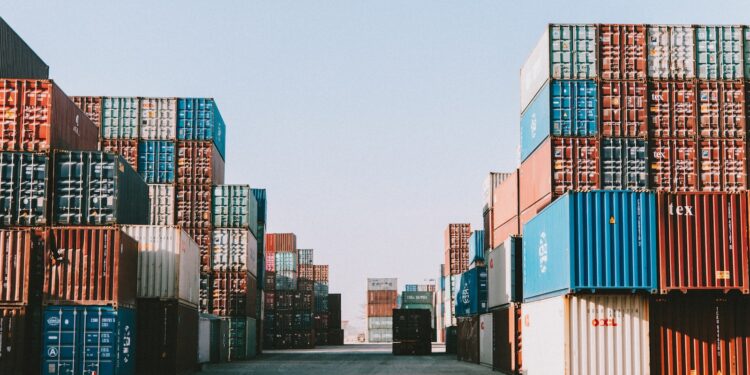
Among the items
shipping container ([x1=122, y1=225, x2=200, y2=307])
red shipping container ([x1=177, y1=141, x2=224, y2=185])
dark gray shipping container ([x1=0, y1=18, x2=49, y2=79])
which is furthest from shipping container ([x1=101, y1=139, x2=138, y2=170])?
shipping container ([x1=122, y1=225, x2=200, y2=307])

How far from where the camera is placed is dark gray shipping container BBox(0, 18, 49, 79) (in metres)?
41.6

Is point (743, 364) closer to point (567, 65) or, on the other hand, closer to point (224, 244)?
point (567, 65)

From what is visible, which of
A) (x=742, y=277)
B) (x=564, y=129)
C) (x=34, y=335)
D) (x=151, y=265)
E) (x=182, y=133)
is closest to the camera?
(x=742, y=277)

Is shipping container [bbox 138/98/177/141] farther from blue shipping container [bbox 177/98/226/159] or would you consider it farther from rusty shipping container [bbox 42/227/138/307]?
rusty shipping container [bbox 42/227/138/307]

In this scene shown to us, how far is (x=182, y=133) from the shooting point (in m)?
56.7

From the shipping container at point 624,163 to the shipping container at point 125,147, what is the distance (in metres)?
27.8

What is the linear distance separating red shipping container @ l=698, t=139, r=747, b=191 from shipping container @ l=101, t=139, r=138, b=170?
102 feet

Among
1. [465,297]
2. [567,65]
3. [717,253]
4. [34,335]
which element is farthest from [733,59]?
[34,335]

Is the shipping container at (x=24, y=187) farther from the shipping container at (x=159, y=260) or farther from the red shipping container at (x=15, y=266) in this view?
the red shipping container at (x=15, y=266)

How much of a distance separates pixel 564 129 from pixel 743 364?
592 inches

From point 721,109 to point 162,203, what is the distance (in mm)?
31321

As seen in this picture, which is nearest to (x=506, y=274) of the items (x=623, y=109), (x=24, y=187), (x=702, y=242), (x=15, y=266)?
(x=623, y=109)

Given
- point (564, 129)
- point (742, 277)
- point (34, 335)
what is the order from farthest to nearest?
point (564, 129) < point (34, 335) < point (742, 277)

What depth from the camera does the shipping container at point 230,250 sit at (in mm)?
58369
